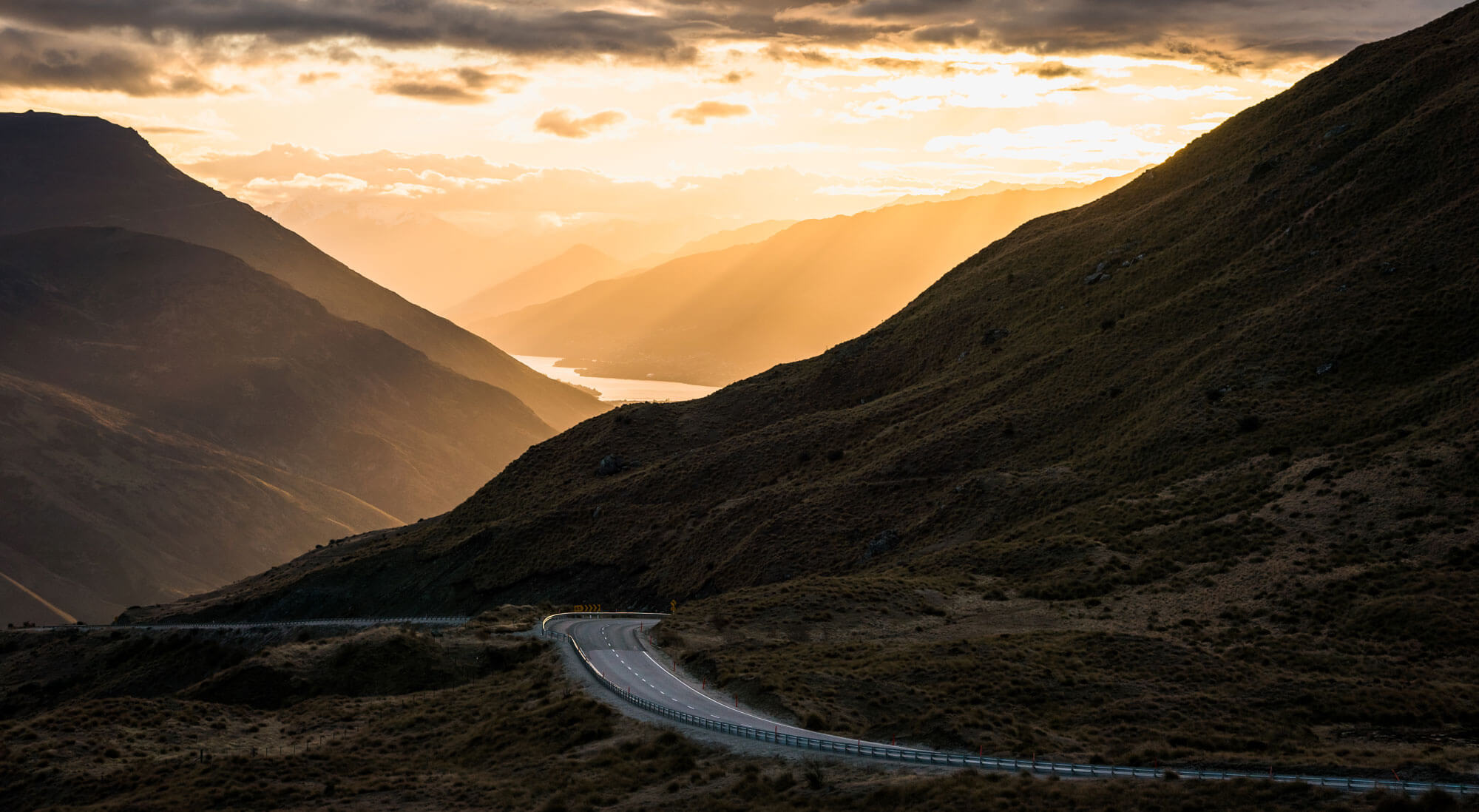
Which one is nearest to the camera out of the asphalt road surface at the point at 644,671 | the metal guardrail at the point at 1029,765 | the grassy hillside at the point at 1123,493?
the metal guardrail at the point at 1029,765

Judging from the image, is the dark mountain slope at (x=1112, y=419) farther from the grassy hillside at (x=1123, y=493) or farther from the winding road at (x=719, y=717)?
the winding road at (x=719, y=717)

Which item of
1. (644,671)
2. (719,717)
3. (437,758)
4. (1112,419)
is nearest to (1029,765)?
(719,717)

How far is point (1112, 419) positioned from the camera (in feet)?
278

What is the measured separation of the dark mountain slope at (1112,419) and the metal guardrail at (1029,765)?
24.3 meters

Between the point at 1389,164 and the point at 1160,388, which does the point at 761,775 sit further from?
the point at 1389,164

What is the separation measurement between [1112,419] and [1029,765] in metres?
54.8

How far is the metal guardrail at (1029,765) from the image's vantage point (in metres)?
29.6

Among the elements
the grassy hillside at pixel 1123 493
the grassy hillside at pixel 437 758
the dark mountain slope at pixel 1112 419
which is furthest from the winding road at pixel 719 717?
the dark mountain slope at pixel 1112 419

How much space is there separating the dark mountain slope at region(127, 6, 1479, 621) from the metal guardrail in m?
24.3

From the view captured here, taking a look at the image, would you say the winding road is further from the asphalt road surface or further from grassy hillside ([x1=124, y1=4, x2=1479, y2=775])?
grassy hillside ([x1=124, y1=4, x2=1479, y2=775])

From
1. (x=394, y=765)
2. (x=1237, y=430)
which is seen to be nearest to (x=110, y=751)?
(x=394, y=765)

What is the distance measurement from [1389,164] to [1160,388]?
29.4 meters

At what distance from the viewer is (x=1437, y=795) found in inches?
1048

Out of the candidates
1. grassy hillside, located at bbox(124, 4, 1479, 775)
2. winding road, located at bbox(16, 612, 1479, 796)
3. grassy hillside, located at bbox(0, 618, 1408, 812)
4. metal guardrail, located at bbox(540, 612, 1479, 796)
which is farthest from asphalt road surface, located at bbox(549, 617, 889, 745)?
grassy hillside, located at bbox(0, 618, 1408, 812)
